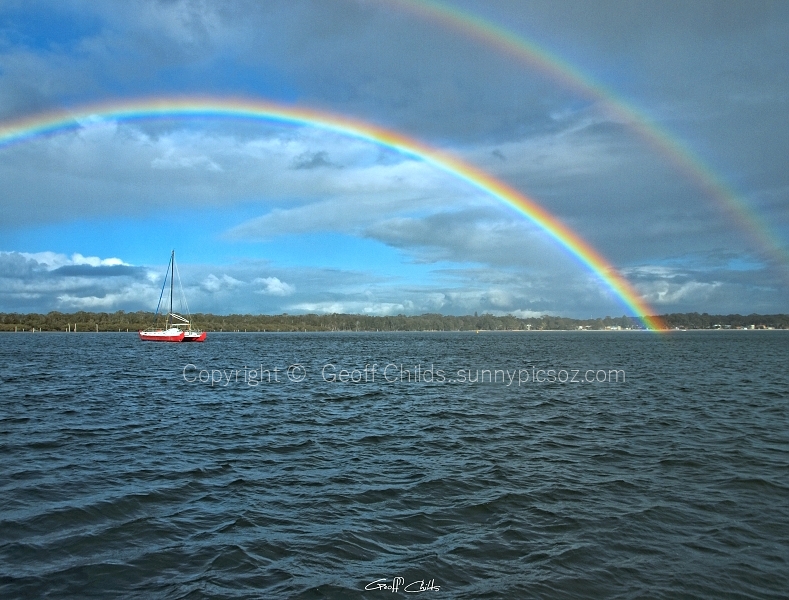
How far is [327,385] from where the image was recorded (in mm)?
47312

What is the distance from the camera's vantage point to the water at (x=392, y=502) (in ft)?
34.8

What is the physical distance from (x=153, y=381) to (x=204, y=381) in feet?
14.3

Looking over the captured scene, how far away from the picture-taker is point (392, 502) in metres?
15.2

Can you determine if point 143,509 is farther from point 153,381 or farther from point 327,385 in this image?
point 153,381

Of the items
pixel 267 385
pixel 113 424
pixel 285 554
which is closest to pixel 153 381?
pixel 267 385
